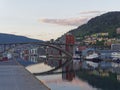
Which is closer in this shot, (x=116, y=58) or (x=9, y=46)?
(x=116, y=58)

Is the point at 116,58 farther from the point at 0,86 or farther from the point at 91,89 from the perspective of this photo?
the point at 0,86

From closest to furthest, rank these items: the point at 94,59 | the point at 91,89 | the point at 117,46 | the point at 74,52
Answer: the point at 91,89, the point at 94,59, the point at 117,46, the point at 74,52

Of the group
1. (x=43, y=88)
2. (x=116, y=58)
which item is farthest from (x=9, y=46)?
(x=43, y=88)

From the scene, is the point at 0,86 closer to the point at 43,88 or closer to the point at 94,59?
the point at 43,88

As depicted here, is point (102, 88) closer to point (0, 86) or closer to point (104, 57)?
point (0, 86)

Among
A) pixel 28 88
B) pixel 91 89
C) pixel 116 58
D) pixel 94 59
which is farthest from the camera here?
pixel 94 59

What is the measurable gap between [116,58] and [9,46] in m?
51.7

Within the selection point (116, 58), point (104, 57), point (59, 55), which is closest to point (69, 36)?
point (59, 55)

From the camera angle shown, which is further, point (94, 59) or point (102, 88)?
point (94, 59)

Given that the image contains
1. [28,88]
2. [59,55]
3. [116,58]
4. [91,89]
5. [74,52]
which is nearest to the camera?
[28,88]

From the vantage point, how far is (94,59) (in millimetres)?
136625

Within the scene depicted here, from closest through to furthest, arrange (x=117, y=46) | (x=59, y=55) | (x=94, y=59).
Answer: (x=94, y=59) → (x=117, y=46) → (x=59, y=55)

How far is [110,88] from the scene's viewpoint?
44.2 m

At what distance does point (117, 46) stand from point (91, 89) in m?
121
